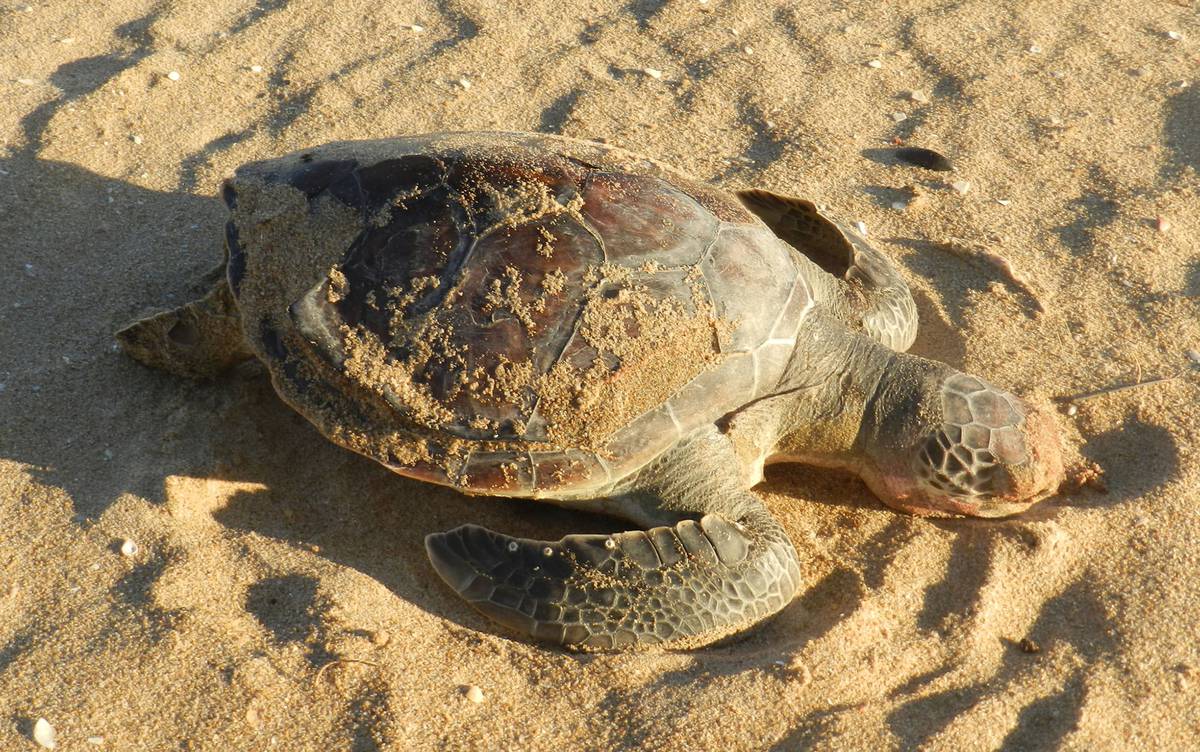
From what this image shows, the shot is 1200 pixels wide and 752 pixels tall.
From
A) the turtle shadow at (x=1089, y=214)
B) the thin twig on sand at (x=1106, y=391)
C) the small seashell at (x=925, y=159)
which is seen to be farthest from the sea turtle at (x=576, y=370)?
the small seashell at (x=925, y=159)

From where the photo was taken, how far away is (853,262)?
11.3 ft

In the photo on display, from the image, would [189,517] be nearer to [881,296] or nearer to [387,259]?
[387,259]

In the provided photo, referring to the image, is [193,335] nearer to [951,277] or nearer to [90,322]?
[90,322]

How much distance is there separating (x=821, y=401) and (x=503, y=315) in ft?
3.55

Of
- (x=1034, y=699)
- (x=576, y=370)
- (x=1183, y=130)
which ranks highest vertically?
(x=1183, y=130)

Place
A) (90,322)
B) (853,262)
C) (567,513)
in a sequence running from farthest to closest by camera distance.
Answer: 1. (853,262)
2. (90,322)
3. (567,513)

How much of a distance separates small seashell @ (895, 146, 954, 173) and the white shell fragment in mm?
3822

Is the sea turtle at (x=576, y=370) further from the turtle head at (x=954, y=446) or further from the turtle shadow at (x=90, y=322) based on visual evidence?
the turtle shadow at (x=90, y=322)

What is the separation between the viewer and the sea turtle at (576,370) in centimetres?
257

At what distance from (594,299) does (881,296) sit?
4.28 feet

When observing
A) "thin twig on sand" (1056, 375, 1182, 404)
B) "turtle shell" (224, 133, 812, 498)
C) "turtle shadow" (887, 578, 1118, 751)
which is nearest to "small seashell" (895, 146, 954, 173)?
"thin twig on sand" (1056, 375, 1182, 404)

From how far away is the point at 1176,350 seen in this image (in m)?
3.44

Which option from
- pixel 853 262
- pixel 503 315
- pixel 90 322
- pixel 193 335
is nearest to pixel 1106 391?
pixel 853 262

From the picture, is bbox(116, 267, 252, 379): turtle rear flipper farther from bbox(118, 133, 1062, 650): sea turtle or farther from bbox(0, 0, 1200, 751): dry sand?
bbox(0, 0, 1200, 751): dry sand
